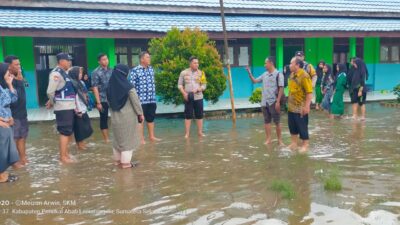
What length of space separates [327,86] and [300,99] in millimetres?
5025

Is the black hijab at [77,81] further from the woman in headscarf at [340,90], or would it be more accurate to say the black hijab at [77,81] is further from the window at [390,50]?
the window at [390,50]

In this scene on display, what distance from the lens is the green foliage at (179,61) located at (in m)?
11.8

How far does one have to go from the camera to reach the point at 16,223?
14.1 ft

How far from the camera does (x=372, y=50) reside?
19.4 meters

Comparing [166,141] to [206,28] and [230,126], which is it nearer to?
[230,126]

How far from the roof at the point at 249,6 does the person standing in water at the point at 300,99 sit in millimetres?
9127

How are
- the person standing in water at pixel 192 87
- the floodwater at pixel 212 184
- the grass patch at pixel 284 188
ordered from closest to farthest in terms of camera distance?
1. the floodwater at pixel 212 184
2. the grass patch at pixel 284 188
3. the person standing in water at pixel 192 87

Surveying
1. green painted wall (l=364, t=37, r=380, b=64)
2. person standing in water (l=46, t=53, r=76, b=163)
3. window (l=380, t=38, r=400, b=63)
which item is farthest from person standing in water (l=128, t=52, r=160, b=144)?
window (l=380, t=38, r=400, b=63)

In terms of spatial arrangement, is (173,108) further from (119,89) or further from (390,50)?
(390,50)

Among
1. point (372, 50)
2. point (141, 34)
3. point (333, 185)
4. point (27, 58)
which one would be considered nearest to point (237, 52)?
point (141, 34)

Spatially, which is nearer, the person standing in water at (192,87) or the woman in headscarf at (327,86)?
the person standing in water at (192,87)

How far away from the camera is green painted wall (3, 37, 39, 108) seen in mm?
13492

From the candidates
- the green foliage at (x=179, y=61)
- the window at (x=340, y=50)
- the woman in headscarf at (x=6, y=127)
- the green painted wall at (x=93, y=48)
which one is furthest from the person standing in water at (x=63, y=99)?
the window at (x=340, y=50)

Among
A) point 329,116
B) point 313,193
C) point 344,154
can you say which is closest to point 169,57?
point 329,116
